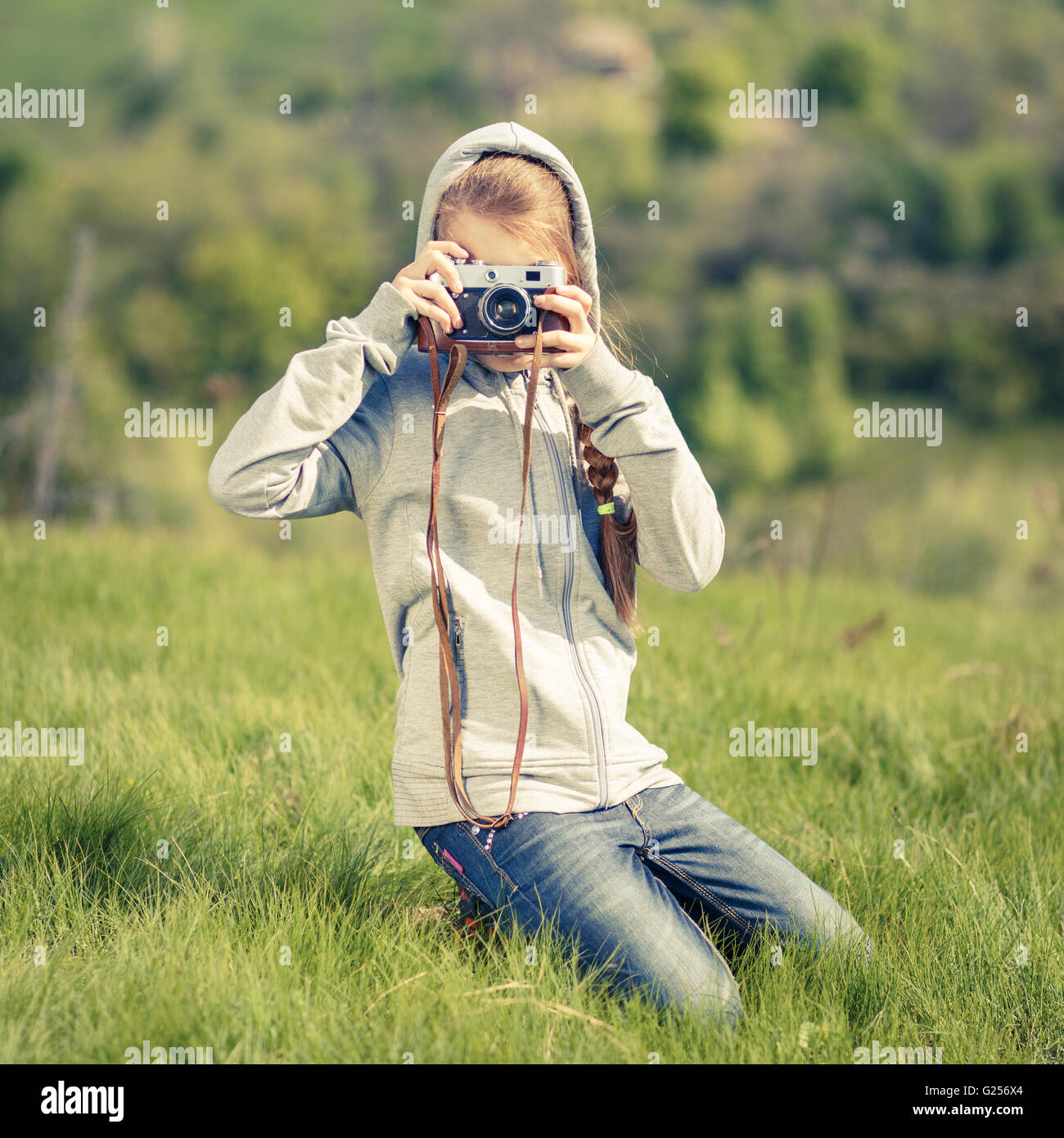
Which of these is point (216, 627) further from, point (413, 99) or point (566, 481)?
point (413, 99)

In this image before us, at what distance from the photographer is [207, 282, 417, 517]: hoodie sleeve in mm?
1600

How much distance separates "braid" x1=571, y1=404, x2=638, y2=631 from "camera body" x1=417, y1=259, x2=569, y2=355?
25cm

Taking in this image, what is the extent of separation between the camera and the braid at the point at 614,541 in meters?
1.82

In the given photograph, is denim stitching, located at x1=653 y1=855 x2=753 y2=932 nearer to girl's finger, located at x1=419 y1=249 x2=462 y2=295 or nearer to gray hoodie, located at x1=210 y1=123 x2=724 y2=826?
gray hoodie, located at x1=210 y1=123 x2=724 y2=826

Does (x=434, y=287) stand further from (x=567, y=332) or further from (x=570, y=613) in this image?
(x=570, y=613)

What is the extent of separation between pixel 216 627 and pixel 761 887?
229 cm

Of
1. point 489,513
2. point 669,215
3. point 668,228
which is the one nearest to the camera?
point 489,513

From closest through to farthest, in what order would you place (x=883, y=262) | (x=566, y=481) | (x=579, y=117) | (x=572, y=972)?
(x=572, y=972) < (x=566, y=481) < (x=883, y=262) < (x=579, y=117)

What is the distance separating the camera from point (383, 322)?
1.68 meters

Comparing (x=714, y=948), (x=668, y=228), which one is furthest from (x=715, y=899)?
(x=668, y=228)

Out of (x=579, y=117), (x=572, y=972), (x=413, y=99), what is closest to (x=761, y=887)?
(x=572, y=972)

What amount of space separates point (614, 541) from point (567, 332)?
38 cm

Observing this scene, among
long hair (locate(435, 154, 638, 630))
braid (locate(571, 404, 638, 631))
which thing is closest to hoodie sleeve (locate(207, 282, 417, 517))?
long hair (locate(435, 154, 638, 630))
